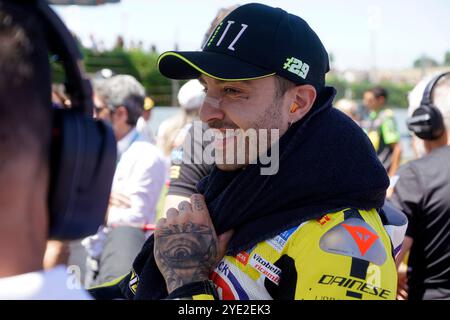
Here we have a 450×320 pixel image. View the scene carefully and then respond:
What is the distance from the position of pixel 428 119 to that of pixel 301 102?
1427 mm

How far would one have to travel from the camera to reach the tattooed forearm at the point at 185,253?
1637mm

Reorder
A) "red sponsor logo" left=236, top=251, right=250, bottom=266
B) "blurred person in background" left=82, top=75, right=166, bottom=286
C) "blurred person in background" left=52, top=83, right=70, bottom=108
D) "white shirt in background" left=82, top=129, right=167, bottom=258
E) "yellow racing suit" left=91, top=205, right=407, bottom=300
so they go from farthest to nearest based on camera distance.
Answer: "white shirt in background" left=82, top=129, right=167, bottom=258, "blurred person in background" left=82, top=75, right=166, bottom=286, "red sponsor logo" left=236, top=251, right=250, bottom=266, "yellow racing suit" left=91, top=205, right=407, bottom=300, "blurred person in background" left=52, top=83, right=70, bottom=108

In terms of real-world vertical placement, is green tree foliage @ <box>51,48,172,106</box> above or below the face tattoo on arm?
below

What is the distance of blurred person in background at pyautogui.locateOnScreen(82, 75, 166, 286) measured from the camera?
348 cm

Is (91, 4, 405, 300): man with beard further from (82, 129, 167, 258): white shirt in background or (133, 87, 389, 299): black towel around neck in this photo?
(82, 129, 167, 258): white shirt in background

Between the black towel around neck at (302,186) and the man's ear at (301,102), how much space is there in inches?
1.6

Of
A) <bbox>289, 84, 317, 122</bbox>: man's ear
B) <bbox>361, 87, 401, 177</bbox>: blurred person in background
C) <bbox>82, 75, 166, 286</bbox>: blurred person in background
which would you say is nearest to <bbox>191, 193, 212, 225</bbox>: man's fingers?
<bbox>289, 84, 317, 122</bbox>: man's ear

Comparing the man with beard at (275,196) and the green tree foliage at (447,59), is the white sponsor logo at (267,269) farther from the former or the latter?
the green tree foliage at (447,59)

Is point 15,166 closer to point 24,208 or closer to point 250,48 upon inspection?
point 24,208

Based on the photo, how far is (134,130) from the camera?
4250 millimetres

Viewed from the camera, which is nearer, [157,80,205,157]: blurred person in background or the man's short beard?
the man's short beard

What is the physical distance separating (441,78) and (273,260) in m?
1.95

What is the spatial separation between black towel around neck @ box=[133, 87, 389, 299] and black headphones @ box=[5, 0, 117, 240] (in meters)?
0.63

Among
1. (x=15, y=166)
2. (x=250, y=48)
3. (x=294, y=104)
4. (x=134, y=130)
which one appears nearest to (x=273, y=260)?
(x=294, y=104)
